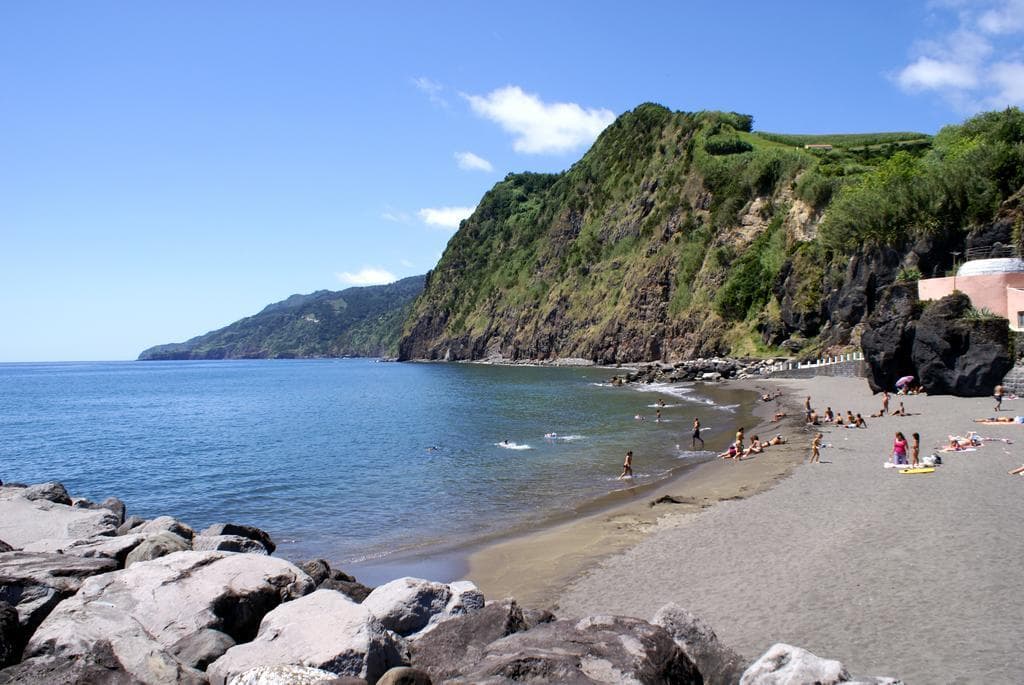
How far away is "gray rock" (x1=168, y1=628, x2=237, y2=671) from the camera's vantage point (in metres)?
7.82

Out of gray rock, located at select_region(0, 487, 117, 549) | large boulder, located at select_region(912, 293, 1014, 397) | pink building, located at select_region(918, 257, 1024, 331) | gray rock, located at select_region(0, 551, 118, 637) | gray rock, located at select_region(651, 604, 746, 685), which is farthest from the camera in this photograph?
pink building, located at select_region(918, 257, 1024, 331)

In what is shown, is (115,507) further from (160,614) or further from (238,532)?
(160,614)

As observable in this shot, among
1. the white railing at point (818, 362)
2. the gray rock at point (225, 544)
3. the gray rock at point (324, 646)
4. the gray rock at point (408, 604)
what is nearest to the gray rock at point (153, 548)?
the gray rock at point (225, 544)

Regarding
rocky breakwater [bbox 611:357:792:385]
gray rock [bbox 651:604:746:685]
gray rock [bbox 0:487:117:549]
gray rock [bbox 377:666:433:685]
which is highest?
rocky breakwater [bbox 611:357:792:385]

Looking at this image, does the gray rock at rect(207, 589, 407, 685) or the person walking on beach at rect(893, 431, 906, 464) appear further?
the person walking on beach at rect(893, 431, 906, 464)

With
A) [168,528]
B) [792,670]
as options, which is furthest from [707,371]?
[792,670]

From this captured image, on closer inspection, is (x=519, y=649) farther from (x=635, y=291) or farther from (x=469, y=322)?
(x=469, y=322)

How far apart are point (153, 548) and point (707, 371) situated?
64.9m

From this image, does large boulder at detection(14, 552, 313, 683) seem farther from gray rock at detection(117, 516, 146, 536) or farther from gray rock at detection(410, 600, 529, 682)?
gray rock at detection(117, 516, 146, 536)

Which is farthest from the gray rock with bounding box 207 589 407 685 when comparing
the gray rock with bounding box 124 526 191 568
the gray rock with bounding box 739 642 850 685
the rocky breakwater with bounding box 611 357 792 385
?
the rocky breakwater with bounding box 611 357 792 385

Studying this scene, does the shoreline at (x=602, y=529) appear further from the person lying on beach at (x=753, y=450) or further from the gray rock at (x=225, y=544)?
the gray rock at (x=225, y=544)

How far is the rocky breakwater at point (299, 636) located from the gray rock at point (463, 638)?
0.7 inches

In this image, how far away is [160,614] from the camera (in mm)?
8539

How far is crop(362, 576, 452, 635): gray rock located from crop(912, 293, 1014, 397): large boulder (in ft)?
115
